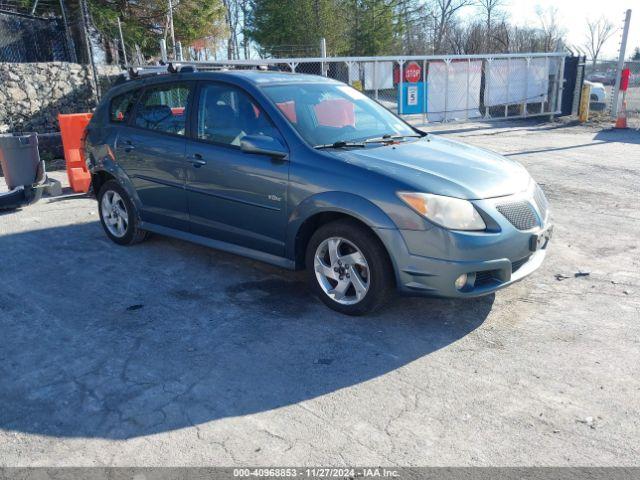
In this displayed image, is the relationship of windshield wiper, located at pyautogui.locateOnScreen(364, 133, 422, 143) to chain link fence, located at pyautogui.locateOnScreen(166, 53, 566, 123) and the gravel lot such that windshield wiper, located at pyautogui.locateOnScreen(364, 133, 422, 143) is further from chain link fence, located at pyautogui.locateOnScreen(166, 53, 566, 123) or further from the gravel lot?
chain link fence, located at pyautogui.locateOnScreen(166, 53, 566, 123)

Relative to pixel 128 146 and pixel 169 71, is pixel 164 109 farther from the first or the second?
pixel 128 146

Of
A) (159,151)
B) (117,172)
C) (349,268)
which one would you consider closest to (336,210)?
(349,268)

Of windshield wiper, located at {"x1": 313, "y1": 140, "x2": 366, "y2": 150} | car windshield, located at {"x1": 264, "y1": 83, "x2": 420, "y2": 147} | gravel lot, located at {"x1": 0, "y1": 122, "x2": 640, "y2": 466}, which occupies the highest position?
car windshield, located at {"x1": 264, "y1": 83, "x2": 420, "y2": 147}

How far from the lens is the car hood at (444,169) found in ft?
13.3

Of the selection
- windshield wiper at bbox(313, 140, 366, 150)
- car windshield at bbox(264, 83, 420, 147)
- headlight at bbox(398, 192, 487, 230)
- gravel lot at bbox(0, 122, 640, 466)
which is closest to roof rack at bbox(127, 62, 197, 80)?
car windshield at bbox(264, 83, 420, 147)

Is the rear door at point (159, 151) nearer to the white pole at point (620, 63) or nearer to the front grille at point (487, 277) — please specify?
the front grille at point (487, 277)

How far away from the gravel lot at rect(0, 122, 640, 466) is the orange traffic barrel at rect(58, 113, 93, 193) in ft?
10.4

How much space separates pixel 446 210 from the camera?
392 centimetres

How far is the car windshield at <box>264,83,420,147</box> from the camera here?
471 cm

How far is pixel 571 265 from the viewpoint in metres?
5.50

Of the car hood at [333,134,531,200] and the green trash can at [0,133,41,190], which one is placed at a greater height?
the car hood at [333,134,531,200]

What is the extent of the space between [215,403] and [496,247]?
7.05 feet

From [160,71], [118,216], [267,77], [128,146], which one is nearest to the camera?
[267,77]

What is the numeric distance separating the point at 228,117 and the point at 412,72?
12.6 metres
